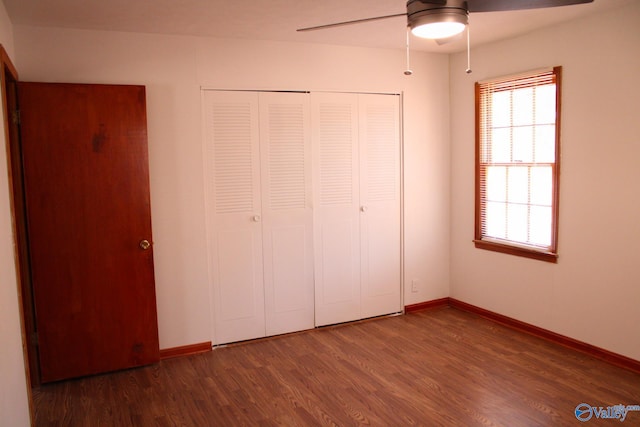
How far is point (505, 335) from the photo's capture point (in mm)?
4074

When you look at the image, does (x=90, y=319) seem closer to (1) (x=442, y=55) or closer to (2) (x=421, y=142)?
(2) (x=421, y=142)

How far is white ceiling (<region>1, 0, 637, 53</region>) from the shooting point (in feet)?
9.75

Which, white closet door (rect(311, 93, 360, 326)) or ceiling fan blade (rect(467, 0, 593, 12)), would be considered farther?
white closet door (rect(311, 93, 360, 326))

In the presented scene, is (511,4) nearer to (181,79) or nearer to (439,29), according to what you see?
(439,29)

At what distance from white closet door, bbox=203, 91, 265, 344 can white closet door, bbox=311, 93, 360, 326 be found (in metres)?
0.54

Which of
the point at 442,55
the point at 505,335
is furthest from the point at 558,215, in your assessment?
the point at 442,55

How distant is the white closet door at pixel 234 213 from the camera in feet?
12.6

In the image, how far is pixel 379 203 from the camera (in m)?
4.53

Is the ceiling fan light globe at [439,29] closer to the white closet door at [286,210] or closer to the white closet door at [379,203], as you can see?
the white closet door at [286,210]

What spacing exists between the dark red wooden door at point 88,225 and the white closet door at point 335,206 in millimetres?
1409

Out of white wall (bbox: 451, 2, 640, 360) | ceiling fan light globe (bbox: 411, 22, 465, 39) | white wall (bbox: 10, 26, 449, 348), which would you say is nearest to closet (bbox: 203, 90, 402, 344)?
white wall (bbox: 10, 26, 449, 348)

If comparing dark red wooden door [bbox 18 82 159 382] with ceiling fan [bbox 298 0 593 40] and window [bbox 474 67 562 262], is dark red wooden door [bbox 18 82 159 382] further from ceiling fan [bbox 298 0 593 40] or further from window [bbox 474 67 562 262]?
window [bbox 474 67 562 262]

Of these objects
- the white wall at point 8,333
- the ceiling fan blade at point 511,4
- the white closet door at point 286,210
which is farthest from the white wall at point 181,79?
the ceiling fan blade at point 511,4
